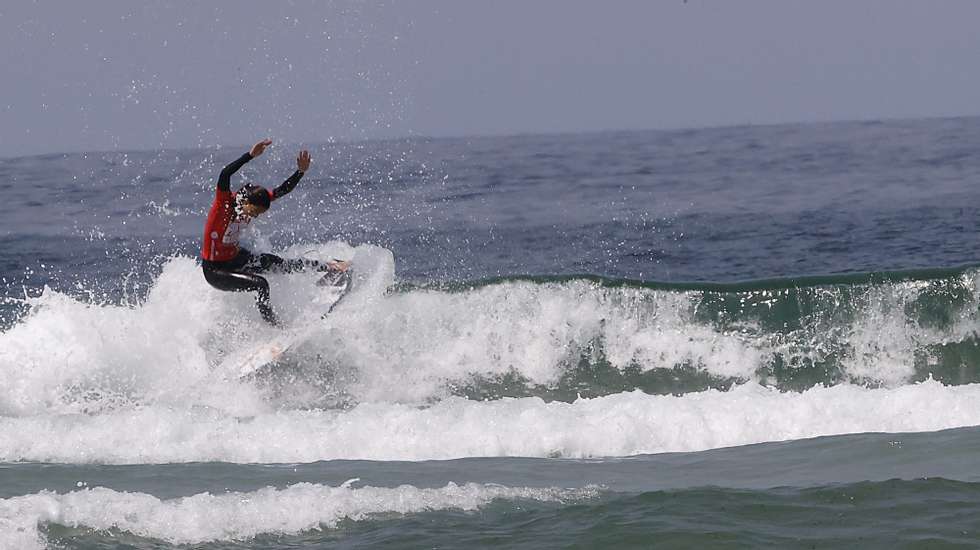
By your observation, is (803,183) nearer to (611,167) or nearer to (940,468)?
(611,167)

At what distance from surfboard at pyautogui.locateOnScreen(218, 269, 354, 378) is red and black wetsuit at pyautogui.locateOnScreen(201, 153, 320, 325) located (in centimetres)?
32

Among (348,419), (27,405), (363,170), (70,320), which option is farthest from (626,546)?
(363,170)

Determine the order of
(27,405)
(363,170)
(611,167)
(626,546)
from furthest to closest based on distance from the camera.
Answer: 1. (611,167)
2. (363,170)
3. (27,405)
4. (626,546)

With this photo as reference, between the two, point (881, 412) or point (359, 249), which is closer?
point (881, 412)

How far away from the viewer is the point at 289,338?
12594mm

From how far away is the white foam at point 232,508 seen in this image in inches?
275

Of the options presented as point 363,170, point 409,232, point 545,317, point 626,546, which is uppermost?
point 363,170

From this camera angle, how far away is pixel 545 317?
13539 millimetres

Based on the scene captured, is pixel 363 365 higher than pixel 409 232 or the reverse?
the reverse

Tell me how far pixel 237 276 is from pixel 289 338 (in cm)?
103

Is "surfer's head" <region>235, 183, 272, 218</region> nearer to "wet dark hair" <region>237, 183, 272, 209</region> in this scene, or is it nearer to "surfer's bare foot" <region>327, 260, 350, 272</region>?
"wet dark hair" <region>237, 183, 272, 209</region>

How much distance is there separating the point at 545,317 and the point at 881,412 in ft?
14.5

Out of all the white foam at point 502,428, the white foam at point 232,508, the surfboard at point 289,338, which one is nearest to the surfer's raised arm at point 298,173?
the surfboard at point 289,338

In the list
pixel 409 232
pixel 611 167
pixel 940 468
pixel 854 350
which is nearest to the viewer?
pixel 940 468
